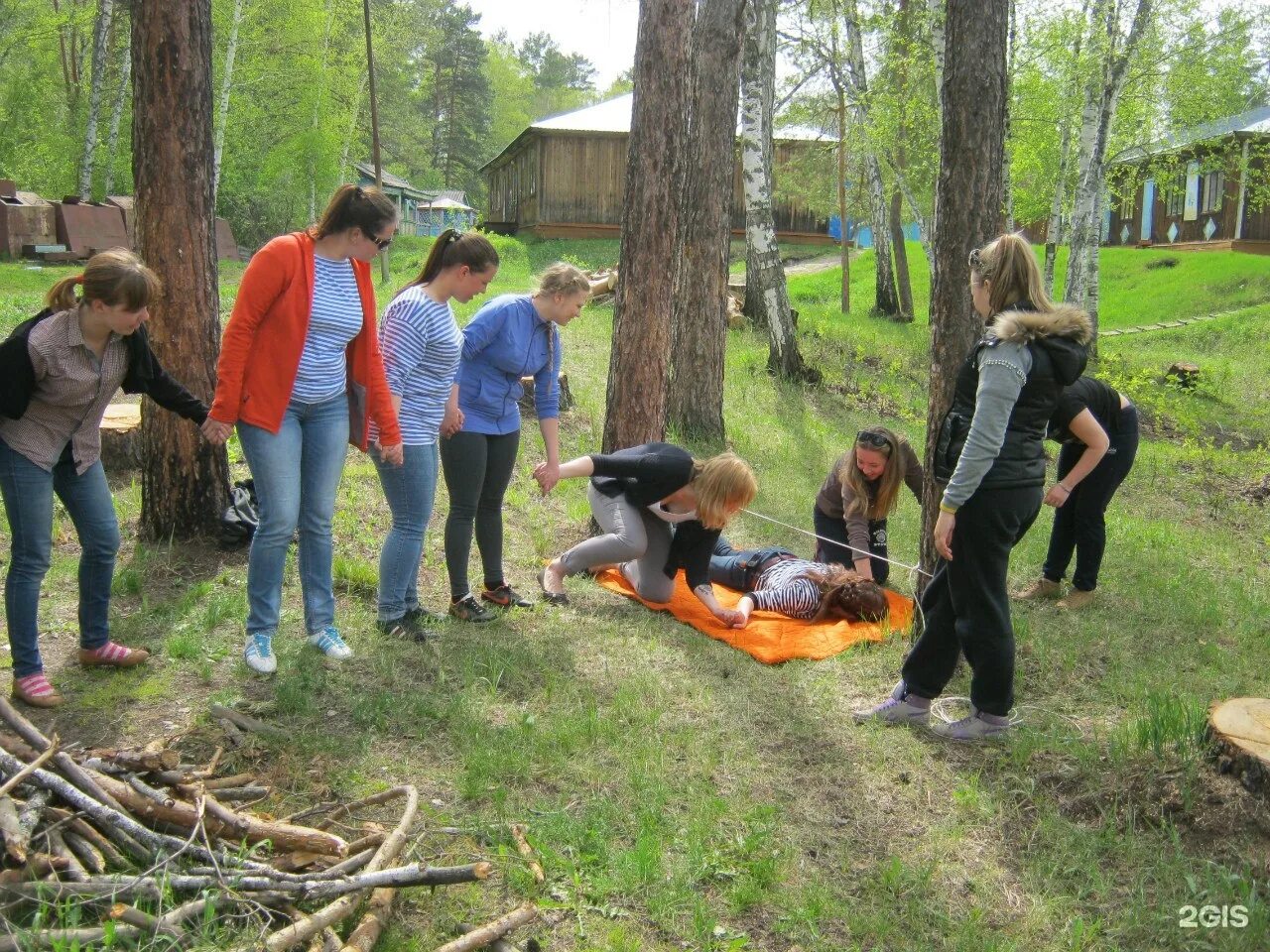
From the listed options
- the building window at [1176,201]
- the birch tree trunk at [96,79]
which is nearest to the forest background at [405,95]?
the birch tree trunk at [96,79]

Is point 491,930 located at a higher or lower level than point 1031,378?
lower

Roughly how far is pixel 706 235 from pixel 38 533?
23.3 feet

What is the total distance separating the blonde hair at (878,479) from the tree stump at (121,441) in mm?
4682

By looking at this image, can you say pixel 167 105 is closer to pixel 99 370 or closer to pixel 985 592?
pixel 99 370

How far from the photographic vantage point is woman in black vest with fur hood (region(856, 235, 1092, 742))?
3.98 metres

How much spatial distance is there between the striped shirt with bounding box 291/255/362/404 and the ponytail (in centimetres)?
53

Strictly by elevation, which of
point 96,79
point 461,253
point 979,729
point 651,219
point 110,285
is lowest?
point 979,729

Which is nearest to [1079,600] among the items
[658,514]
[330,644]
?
[658,514]

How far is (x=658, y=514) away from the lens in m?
6.28

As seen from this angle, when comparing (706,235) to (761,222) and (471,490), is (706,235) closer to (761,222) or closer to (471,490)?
(761,222)

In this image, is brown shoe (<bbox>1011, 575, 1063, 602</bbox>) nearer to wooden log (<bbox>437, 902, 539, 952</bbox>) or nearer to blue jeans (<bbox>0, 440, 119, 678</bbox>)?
wooden log (<bbox>437, 902, 539, 952</bbox>)

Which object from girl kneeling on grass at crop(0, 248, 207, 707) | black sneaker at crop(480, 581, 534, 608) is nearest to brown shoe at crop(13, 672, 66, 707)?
girl kneeling on grass at crop(0, 248, 207, 707)

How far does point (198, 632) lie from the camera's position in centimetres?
502

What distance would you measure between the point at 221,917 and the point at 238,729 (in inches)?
46.5
